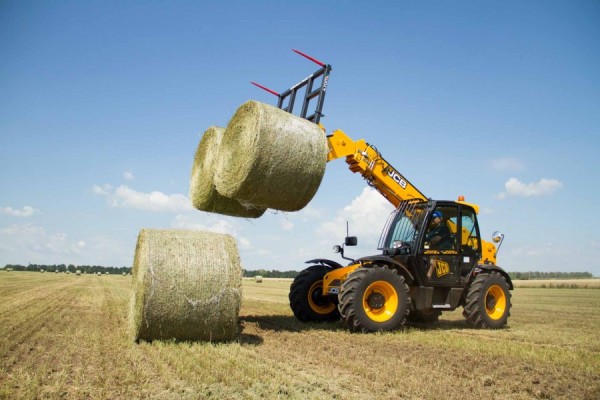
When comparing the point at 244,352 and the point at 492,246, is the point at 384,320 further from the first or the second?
the point at 492,246

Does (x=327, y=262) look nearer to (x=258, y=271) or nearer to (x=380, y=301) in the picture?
(x=380, y=301)

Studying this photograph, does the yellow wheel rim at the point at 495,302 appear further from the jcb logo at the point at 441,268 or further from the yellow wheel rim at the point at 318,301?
the yellow wheel rim at the point at 318,301

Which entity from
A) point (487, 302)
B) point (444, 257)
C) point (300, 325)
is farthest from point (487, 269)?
point (300, 325)

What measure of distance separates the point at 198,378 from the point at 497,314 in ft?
23.0

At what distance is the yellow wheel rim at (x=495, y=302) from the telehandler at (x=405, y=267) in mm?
18

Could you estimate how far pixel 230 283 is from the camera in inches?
270

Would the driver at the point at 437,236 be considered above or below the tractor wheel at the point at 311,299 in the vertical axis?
above

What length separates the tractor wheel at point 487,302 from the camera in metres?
9.37

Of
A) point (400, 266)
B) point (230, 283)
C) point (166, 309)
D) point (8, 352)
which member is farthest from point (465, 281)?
point (8, 352)

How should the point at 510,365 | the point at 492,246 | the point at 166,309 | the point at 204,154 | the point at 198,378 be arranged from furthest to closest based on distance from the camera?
the point at 492,246 < the point at 204,154 < the point at 166,309 < the point at 510,365 < the point at 198,378

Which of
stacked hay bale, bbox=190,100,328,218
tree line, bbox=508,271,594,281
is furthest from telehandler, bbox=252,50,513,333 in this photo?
tree line, bbox=508,271,594,281

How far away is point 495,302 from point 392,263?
2671 mm

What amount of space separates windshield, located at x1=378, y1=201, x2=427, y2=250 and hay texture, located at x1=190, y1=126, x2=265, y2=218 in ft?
8.53

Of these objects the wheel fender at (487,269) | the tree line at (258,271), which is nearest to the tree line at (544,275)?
the tree line at (258,271)
